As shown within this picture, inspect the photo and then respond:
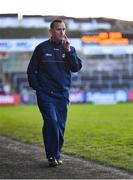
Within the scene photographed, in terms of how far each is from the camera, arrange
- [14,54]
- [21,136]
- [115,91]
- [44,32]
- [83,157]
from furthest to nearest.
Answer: [14,54], [115,91], [44,32], [21,136], [83,157]

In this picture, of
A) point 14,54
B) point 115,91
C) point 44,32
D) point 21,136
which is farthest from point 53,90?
point 14,54

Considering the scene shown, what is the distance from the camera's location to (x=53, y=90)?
8.80 m

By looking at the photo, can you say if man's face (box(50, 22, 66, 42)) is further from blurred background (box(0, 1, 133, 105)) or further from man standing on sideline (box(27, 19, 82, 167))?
blurred background (box(0, 1, 133, 105))

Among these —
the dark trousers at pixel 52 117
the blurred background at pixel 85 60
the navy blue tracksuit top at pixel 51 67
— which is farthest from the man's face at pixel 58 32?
the blurred background at pixel 85 60

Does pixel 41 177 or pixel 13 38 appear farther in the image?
pixel 13 38

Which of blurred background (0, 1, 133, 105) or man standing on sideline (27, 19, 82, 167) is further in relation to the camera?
blurred background (0, 1, 133, 105)

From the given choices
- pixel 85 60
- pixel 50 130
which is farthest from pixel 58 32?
pixel 85 60

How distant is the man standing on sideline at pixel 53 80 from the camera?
8703mm

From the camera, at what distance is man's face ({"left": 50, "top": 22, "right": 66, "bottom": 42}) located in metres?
8.62

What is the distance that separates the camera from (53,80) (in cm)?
879

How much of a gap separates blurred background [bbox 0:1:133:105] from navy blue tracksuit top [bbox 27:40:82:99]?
34.6 metres

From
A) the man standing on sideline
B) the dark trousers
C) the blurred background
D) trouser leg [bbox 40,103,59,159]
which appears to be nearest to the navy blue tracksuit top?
the man standing on sideline

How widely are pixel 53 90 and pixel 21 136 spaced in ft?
20.4

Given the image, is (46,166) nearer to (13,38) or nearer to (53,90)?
(53,90)
